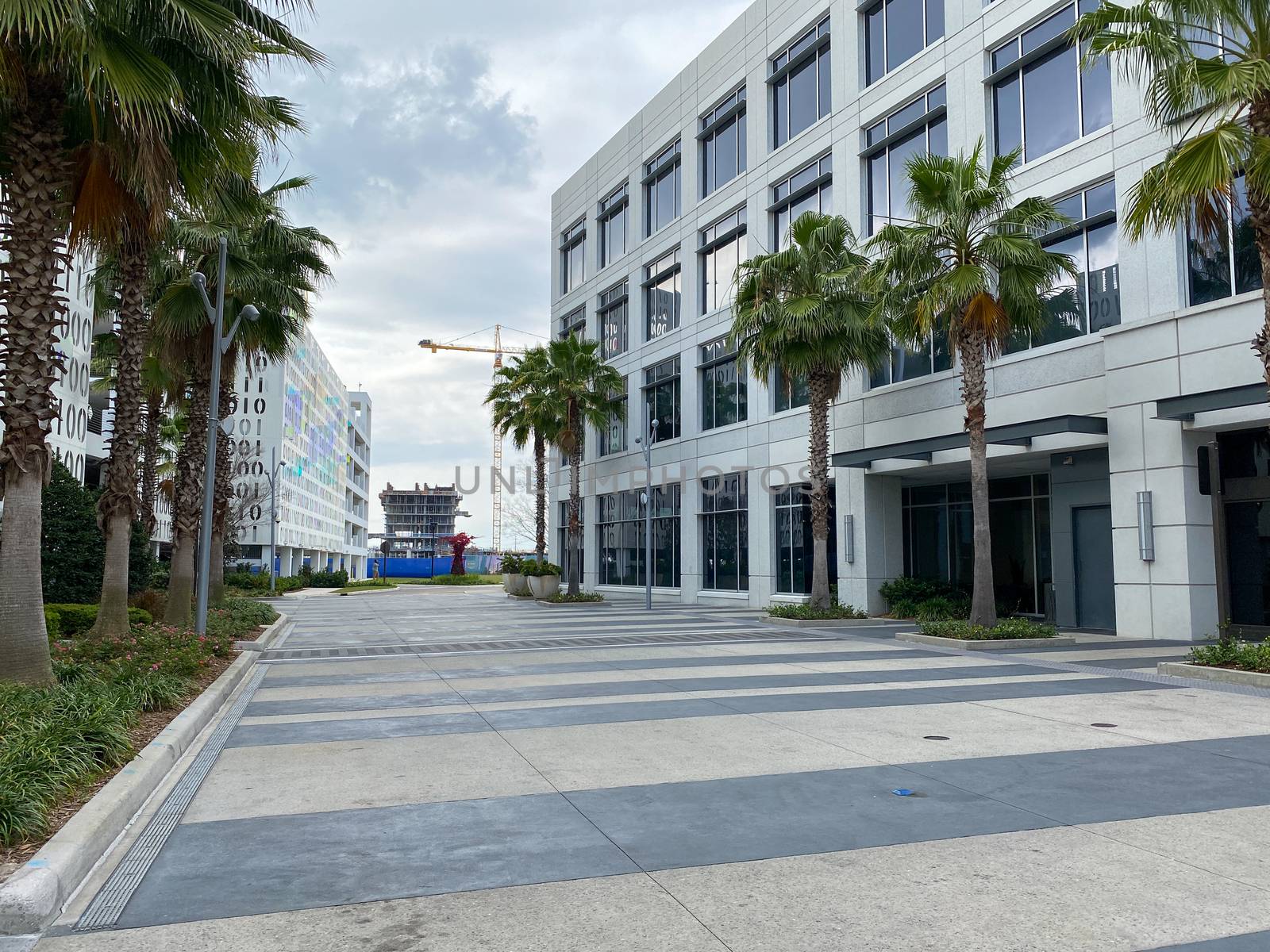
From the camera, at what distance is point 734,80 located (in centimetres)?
3359

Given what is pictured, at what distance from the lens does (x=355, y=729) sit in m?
9.86

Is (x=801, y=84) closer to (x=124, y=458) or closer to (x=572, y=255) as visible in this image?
(x=572, y=255)

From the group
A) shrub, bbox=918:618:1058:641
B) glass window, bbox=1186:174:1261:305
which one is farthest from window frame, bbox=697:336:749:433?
glass window, bbox=1186:174:1261:305

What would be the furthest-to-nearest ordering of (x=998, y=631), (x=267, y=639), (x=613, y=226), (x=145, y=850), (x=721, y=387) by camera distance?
1. (x=613, y=226)
2. (x=721, y=387)
3. (x=267, y=639)
4. (x=998, y=631)
5. (x=145, y=850)

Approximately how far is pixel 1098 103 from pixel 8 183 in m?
19.5

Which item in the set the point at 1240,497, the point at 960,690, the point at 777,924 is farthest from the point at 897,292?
the point at 777,924

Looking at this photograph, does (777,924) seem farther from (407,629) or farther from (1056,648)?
(407,629)

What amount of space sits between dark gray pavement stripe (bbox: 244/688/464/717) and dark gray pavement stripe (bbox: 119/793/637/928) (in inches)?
193

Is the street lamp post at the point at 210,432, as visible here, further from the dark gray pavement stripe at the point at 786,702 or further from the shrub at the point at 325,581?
the shrub at the point at 325,581

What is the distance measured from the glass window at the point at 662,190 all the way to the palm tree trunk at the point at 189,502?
72.7 ft

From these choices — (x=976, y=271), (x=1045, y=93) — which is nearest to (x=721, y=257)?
(x=1045, y=93)

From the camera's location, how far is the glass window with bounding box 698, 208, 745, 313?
33094 millimetres

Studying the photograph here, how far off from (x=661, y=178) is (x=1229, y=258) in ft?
84.4

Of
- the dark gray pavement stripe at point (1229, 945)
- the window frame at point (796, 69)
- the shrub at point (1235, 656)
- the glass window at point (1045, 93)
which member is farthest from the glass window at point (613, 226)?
the dark gray pavement stripe at point (1229, 945)
